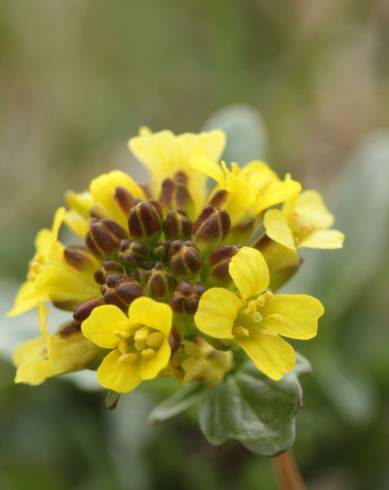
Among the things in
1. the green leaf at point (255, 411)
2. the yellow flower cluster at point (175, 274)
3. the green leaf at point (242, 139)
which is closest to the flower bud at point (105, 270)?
the yellow flower cluster at point (175, 274)

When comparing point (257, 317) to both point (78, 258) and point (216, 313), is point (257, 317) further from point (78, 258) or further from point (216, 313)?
point (78, 258)

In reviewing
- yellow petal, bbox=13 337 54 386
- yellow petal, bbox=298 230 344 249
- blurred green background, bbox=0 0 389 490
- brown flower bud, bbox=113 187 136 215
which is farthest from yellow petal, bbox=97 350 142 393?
blurred green background, bbox=0 0 389 490

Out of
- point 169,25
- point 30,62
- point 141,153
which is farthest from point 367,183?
point 30,62

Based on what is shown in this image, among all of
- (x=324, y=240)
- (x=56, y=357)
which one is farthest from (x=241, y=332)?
(x=56, y=357)

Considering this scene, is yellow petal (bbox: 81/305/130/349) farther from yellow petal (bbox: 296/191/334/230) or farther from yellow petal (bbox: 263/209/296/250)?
yellow petal (bbox: 296/191/334/230)

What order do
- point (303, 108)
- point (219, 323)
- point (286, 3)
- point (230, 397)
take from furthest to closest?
point (286, 3), point (303, 108), point (230, 397), point (219, 323)

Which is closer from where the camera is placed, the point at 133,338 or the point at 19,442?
the point at 133,338

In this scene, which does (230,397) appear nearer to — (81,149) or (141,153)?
(141,153)
